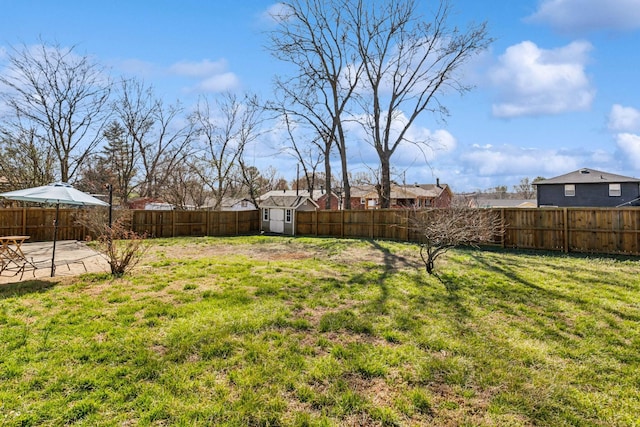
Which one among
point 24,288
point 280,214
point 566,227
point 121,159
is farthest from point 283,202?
point 24,288

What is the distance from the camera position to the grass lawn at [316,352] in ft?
8.07

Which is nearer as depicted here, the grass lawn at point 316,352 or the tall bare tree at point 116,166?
the grass lawn at point 316,352

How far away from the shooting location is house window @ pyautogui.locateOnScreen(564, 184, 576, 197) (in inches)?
942

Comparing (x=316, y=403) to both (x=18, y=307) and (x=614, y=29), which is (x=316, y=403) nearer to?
(x=18, y=307)

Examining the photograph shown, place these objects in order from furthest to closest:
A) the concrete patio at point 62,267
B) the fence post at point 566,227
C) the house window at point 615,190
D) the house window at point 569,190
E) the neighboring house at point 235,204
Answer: the neighboring house at point 235,204, the house window at point 569,190, the house window at point 615,190, the fence post at point 566,227, the concrete patio at point 62,267

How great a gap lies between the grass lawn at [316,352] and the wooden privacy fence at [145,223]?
32.4ft

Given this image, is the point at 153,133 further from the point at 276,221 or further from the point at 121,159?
the point at 276,221

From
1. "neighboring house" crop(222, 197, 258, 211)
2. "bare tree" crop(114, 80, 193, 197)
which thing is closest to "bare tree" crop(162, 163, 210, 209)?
"bare tree" crop(114, 80, 193, 197)

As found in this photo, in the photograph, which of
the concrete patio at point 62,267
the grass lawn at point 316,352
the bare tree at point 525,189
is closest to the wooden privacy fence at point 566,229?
the grass lawn at point 316,352

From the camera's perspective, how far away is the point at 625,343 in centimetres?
373

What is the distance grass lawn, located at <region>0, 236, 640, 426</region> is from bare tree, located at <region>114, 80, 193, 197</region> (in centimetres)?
1836

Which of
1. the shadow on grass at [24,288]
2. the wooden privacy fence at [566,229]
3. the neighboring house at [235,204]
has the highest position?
the neighboring house at [235,204]

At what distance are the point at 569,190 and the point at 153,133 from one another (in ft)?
106

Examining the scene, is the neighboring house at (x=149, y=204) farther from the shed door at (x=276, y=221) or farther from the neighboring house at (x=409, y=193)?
the neighboring house at (x=409, y=193)
